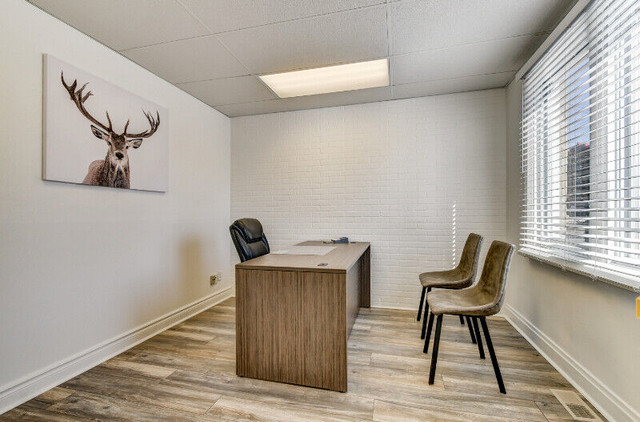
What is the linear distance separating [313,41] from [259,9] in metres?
0.50

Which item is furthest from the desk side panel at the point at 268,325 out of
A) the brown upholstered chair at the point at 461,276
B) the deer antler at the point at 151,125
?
the deer antler at the point at 151,125

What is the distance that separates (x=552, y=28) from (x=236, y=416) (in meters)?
3.25

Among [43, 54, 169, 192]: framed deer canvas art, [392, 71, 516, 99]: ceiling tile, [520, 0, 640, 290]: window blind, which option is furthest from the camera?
[392, 71, 516, 99]: ceiling tile

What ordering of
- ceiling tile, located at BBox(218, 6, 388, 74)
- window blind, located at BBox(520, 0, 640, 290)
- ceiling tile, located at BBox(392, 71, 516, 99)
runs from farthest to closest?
ceiling tile, located at BBox(392, 71, 516, 99)
ceiling tile, located at BBox(218, 6, 388, 74)
window blind, located at BBox(520, 0, 640, 290)

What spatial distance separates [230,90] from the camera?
3207 millimetres

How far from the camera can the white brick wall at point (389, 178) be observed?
129 inches

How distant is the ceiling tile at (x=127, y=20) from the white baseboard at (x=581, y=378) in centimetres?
332

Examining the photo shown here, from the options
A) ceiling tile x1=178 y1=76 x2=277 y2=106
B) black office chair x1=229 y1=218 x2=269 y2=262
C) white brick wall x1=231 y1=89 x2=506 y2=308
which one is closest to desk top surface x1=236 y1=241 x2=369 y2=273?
black office chair x1=229 y1=218 x2=269 y2=262

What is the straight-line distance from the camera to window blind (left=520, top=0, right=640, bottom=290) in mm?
1534

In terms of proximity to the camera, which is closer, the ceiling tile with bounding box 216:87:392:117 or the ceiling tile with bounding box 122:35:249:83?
the ceiling tile with bounding box 122:35:249:83

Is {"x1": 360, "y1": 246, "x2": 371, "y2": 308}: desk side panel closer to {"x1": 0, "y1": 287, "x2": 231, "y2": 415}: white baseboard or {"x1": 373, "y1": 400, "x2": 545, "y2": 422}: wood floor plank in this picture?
{"x1": 373, "y1": 400, "x2": 545, "y2": 422}: wood floor plank

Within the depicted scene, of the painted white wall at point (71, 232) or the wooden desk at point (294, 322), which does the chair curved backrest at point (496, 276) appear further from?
the painted white wall at point (71, 232)

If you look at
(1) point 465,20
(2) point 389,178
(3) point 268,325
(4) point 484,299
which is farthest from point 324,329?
(1) point 465,20

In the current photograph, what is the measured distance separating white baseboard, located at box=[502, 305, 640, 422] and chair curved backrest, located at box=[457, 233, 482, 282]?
2.19 ft
